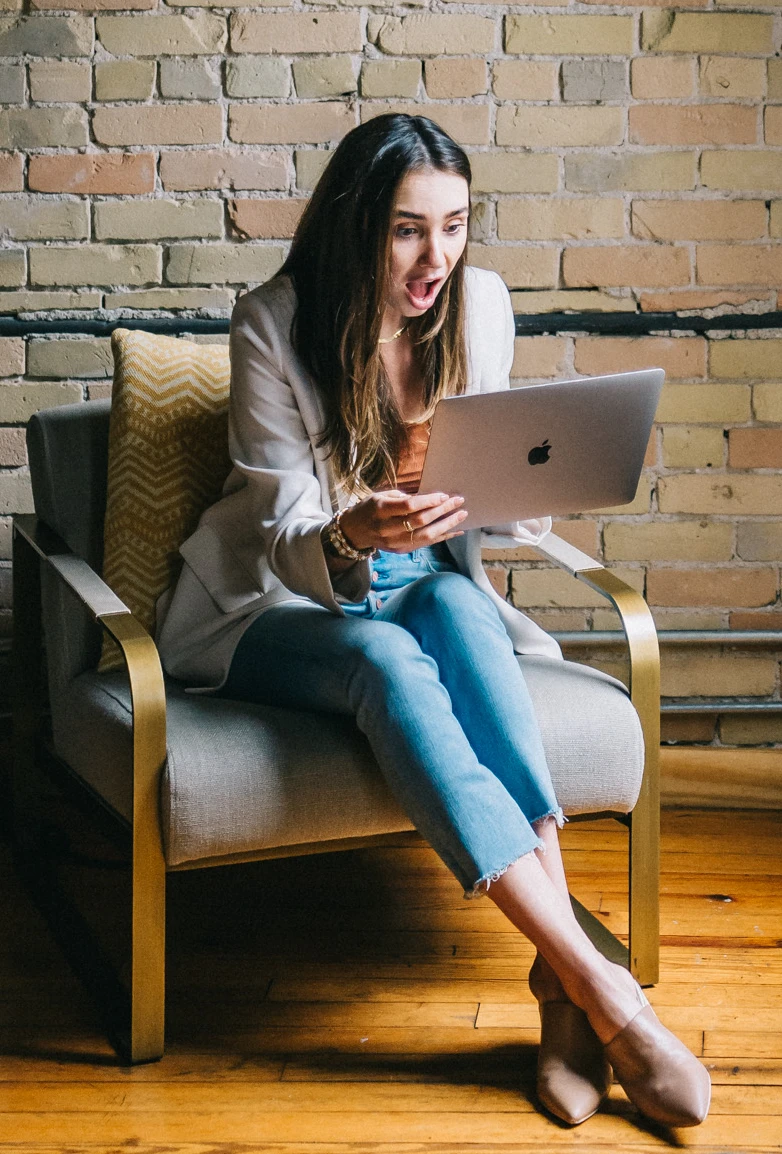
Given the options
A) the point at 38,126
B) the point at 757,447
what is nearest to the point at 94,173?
the point at 38,126

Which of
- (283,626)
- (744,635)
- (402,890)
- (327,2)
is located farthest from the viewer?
(744,635)

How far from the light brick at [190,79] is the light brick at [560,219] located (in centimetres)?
54

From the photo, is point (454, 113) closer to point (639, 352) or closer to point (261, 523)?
point (639, 352)

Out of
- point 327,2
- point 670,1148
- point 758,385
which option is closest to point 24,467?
point 327,2

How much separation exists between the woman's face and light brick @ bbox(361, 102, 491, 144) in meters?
0.53

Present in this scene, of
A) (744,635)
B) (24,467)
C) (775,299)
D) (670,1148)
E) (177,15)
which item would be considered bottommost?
(670,1148)

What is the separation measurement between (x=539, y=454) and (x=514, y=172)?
92 cm

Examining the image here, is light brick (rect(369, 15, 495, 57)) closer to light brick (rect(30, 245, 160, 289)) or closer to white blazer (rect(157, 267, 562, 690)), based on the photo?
light brick (rect(30, 245, 160, 289))

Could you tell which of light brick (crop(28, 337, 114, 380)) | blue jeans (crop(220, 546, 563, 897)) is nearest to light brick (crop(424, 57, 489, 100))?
light brick (crop(28, 337, 114, 380))

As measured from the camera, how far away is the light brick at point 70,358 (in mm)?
2189

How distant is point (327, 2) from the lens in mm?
2100

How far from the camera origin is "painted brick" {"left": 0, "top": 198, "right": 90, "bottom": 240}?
2145 millimetres

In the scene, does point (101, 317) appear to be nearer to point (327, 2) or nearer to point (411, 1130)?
point (327, 2)

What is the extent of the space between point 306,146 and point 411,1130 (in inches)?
62.5
